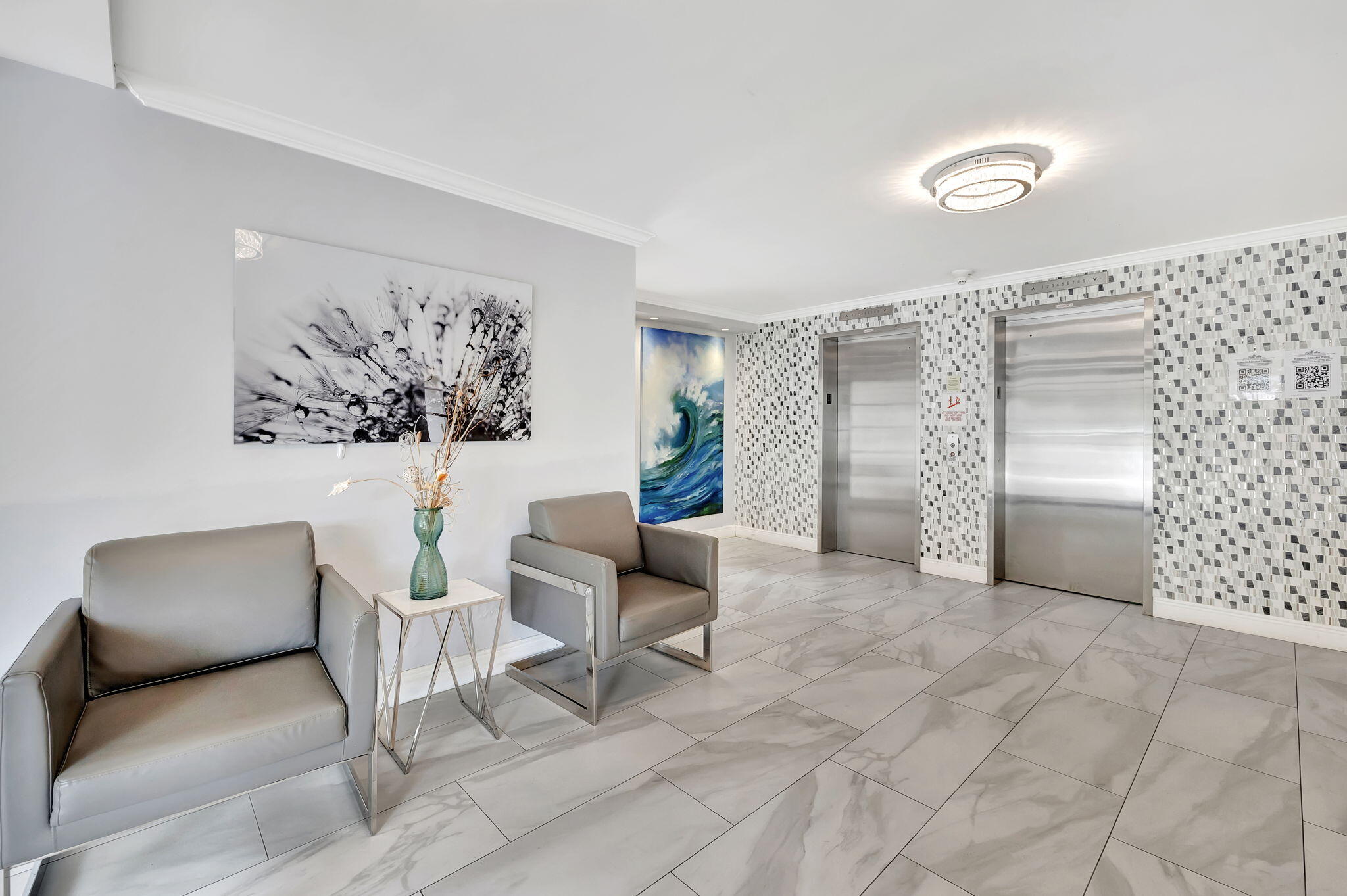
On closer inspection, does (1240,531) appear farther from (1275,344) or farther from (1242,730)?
(1242,730)

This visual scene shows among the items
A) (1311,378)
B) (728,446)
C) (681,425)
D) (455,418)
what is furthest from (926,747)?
(728,446)

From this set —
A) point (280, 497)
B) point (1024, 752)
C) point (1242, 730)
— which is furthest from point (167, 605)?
point (1242, 730)

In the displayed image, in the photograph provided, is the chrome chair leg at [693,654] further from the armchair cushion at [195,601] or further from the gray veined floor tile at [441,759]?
the armchair cushion at [195,601]

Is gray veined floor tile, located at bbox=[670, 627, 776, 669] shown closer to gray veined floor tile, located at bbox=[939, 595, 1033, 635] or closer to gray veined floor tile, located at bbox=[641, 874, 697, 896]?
gray veined floor tile, located at bbox=[939, 595, 1033, 635]

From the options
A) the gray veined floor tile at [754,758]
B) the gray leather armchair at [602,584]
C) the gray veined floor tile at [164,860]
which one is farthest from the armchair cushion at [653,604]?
the gray veined floor tile at [164,860]

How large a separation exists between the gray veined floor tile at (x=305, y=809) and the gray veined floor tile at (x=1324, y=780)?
337 centimetres

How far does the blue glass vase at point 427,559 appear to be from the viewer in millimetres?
2598

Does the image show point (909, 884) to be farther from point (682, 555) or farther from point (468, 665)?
point (468, 665)

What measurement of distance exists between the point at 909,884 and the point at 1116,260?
446 cm

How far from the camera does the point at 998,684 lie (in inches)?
124

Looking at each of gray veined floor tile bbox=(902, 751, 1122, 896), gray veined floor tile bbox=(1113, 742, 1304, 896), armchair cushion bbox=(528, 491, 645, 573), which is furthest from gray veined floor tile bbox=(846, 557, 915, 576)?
gray veined floor tile bbox=(902, 751, 1122, 896)

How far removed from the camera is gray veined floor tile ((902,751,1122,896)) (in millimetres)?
1802

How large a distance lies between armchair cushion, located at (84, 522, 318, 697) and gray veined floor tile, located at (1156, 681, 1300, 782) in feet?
12.1

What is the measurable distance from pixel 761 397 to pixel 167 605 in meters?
5.68
